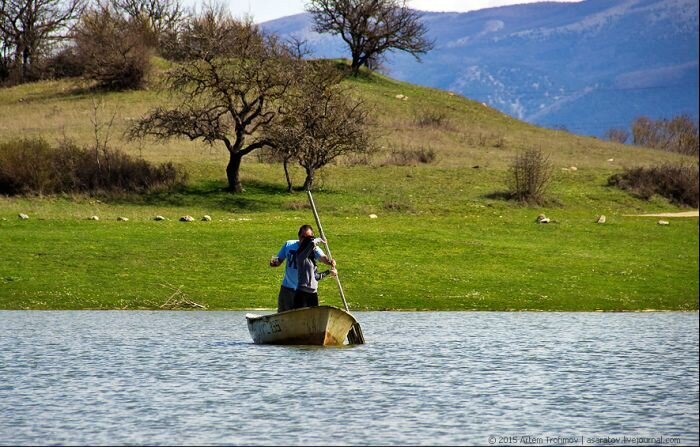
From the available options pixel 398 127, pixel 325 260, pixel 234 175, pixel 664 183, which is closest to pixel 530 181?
pixel 664 183

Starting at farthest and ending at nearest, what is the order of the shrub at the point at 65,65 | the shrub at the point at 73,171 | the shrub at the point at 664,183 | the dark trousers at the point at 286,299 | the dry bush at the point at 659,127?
the dry bush at the point at 659,127, the shrub at the point at 65,65, the shrub at the point at 664,183, the shrub at the point at 73,171, the dark trousers at the point at 286,299

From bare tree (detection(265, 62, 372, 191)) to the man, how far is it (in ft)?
111

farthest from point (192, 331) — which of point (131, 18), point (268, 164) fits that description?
point (131, 18)

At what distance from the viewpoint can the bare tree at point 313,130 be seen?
62.7 metres

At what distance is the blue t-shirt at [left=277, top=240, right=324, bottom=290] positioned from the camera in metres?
28.1

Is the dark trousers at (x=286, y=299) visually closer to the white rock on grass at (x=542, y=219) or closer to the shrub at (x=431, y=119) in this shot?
the white rock on grass at (x=542, y=219)

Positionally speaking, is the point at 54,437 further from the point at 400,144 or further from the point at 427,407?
the point at 400,144

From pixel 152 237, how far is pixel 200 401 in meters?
26.2

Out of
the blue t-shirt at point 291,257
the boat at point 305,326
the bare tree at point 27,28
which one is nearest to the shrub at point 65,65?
the bare tree at point 27,28

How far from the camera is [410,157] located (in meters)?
79.2

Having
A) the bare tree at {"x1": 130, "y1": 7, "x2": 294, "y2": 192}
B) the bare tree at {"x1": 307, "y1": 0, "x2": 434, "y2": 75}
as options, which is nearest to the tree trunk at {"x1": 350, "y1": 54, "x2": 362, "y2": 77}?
the bare tree at {"x1": 307, "y1": 0, "x2": 434, "y2": 75}

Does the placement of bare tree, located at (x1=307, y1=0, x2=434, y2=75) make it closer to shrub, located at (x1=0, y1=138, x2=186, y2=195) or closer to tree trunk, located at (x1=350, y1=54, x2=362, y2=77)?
tree trunk, located at (x1=350, y1=54, x2=362, y2=77)

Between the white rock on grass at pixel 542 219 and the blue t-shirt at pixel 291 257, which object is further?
the white rock on grass at pixel 542 219

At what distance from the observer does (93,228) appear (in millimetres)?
49062
